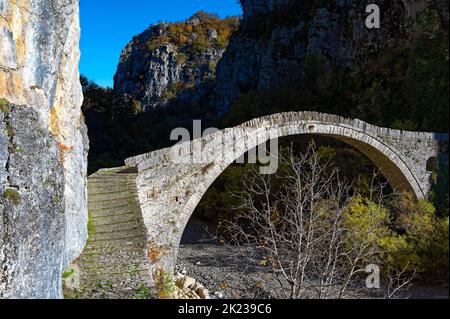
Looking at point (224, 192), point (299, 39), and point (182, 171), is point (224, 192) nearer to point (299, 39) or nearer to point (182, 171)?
point (182, 171)

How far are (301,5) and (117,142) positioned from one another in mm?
16607

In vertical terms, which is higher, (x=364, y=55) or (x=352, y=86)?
(x=364, y=55)

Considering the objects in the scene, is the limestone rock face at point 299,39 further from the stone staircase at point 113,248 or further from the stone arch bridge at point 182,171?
the stone staircase at point 113,248

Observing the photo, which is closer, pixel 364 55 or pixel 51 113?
pixel 51 113

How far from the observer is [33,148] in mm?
4254

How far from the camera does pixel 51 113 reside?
5.03 m

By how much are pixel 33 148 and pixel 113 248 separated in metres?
2.08

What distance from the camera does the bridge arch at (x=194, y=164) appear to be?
26.9ft

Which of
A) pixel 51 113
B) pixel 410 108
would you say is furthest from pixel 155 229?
pixel 410 108
